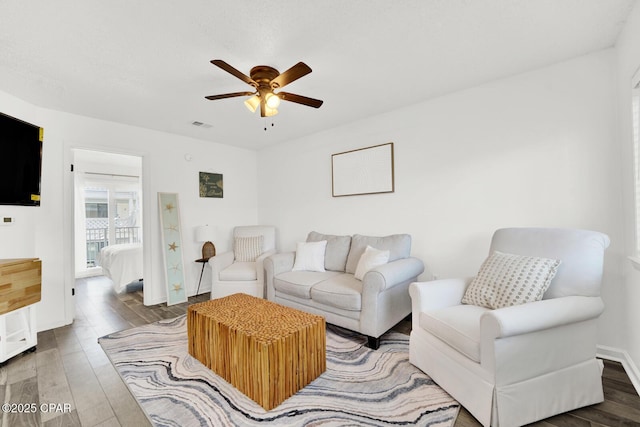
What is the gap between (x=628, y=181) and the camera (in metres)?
1.93

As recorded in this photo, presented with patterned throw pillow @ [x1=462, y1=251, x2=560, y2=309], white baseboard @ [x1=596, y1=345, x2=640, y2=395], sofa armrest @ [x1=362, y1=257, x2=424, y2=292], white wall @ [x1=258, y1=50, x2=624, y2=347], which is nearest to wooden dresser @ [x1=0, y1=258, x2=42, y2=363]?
sofa armrest @ [x1=362, y1=257, x2=424, y2=292]

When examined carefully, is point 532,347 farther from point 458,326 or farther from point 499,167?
point 499,167

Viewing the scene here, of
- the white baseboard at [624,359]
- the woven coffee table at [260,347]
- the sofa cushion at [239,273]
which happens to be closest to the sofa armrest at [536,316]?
the white baseboard at [624,359]

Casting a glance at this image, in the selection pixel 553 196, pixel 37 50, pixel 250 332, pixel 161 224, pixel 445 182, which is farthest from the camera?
pixel 161 224

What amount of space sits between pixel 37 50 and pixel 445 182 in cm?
354

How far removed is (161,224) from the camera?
3779mm

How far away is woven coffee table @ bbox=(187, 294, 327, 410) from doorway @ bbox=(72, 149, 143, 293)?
163 inches

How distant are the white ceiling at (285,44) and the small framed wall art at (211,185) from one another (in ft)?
4.96

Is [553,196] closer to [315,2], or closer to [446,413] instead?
[446,413]

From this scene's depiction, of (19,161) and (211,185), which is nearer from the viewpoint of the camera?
(19,161)

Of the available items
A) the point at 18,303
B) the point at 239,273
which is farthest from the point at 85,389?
the point at 239,273

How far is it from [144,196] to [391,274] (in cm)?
336

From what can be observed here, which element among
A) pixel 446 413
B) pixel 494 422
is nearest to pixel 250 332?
pixel 446 413

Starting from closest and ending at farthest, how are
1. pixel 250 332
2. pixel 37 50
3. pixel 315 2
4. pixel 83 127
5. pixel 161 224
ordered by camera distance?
1. pixel 315 2
2. pixel 250 332
3. pixel 37 50
4. pixel 83 127
5. pixel 161 224
